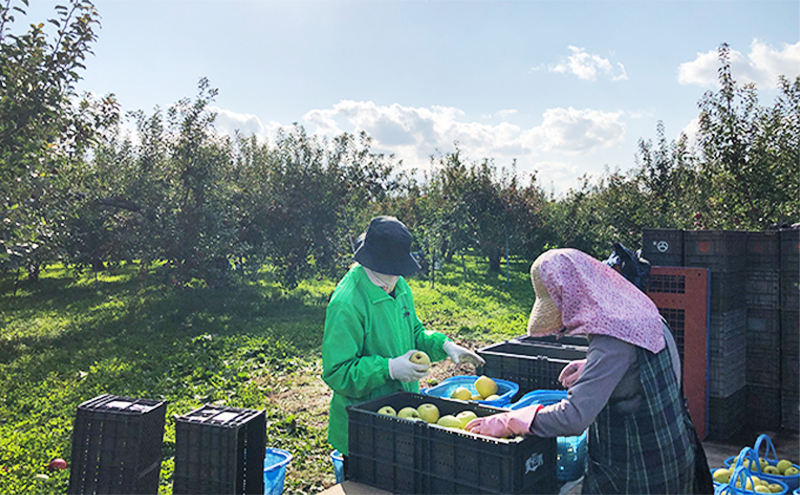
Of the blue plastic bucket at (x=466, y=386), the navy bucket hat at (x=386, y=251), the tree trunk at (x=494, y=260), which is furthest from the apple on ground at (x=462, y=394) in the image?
the tree trunk at (x=494, y=260)

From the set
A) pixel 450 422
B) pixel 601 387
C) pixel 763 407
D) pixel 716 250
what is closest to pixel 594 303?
pixel 601 387

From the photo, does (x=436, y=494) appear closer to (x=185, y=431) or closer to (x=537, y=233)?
(x=185, y=431)

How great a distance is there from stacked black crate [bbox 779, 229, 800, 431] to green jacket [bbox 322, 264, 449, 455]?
13.0 feet

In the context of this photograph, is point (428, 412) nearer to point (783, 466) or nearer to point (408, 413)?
point (408, 413)

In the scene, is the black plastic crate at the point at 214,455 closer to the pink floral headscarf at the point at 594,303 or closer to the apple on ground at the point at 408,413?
the apple on ground at the point at 408,413

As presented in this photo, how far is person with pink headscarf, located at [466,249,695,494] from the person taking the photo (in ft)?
7.04

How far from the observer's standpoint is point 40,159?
286 inches

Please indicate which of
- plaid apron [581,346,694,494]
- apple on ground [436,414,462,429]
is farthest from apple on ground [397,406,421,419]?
plaid apron [581,346,694,494]

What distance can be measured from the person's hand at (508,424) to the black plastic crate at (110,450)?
5.20 ft

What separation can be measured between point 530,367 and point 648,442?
197 cm

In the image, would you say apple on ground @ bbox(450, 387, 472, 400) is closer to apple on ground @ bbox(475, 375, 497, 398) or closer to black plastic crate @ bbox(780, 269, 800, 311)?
apple on ground @ bbox(475, 375, 497, 398)

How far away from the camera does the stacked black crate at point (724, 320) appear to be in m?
5.09

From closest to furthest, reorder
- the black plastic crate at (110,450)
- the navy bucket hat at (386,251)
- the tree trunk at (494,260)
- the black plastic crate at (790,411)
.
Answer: the black plastic crate at (110,450) < the navy bucket hat at (386,251) < the black plastic crate at (790,411) < the tree trunk at (494,260)

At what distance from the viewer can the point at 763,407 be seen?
216 inches
